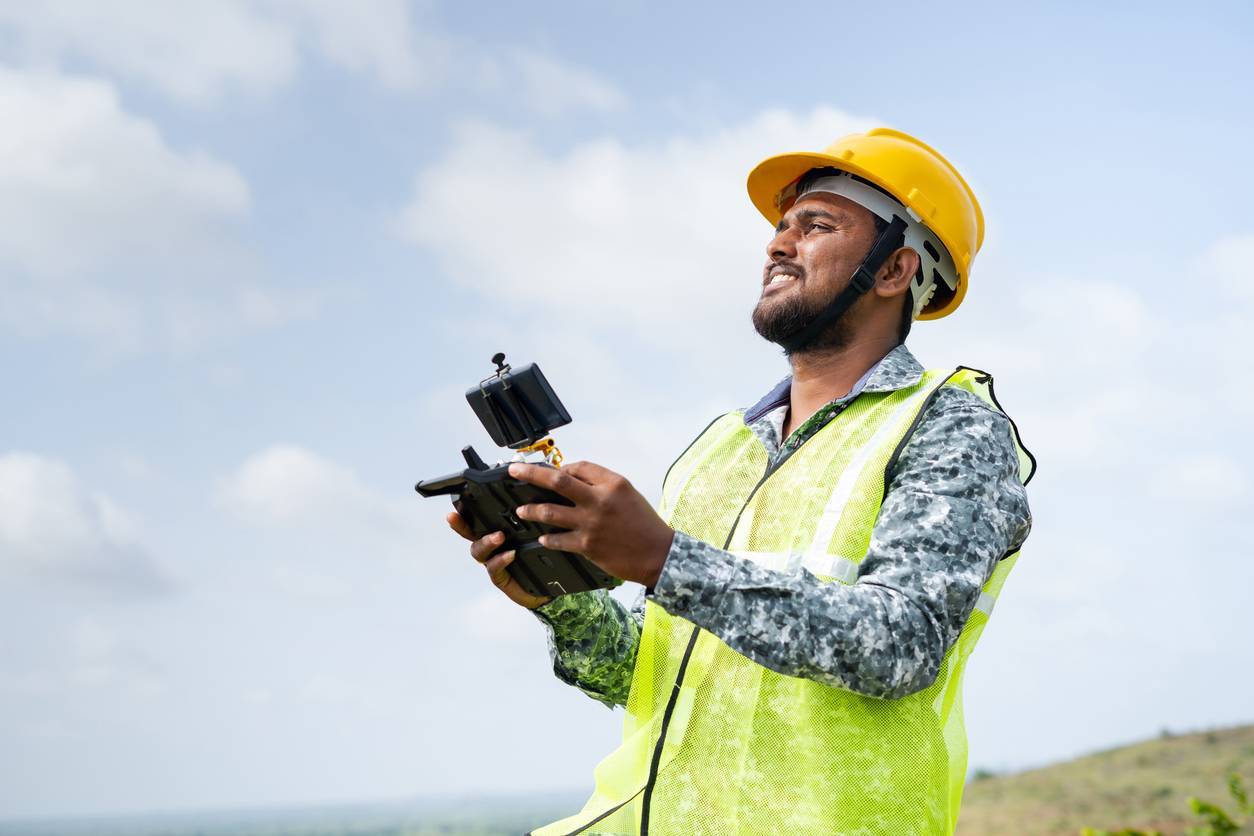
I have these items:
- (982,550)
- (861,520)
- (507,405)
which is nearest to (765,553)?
(861,520)

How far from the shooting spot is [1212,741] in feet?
82.7

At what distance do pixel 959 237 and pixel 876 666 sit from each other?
2.00m

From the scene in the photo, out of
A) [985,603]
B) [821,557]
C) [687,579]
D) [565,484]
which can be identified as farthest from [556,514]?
[985,603]

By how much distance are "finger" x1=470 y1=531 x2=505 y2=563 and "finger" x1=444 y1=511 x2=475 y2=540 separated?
3 cm

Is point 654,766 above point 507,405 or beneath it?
beneath

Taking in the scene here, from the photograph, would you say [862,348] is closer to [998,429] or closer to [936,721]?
[998,429]

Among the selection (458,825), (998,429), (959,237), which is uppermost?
(458,825)

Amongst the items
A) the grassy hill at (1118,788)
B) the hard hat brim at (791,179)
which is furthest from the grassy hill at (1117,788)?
the hard hat brim at (791,179)

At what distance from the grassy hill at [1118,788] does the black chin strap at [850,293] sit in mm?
19152

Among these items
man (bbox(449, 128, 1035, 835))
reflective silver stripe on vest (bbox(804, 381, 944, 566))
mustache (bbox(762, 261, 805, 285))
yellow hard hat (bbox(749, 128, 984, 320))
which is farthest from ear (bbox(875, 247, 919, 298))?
reflective silver stripe on vest (bbox(804, 381, 944, 566))

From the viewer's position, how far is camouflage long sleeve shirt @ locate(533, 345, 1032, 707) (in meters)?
2.67

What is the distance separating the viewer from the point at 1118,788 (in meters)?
23.7

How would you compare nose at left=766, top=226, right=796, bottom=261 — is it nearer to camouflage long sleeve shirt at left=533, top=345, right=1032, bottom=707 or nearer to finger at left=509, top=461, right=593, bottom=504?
camouflage long sleeve shirt at left=533, top=345, right=1032, bottom=707

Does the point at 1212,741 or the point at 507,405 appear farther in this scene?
the point at 1212,741
